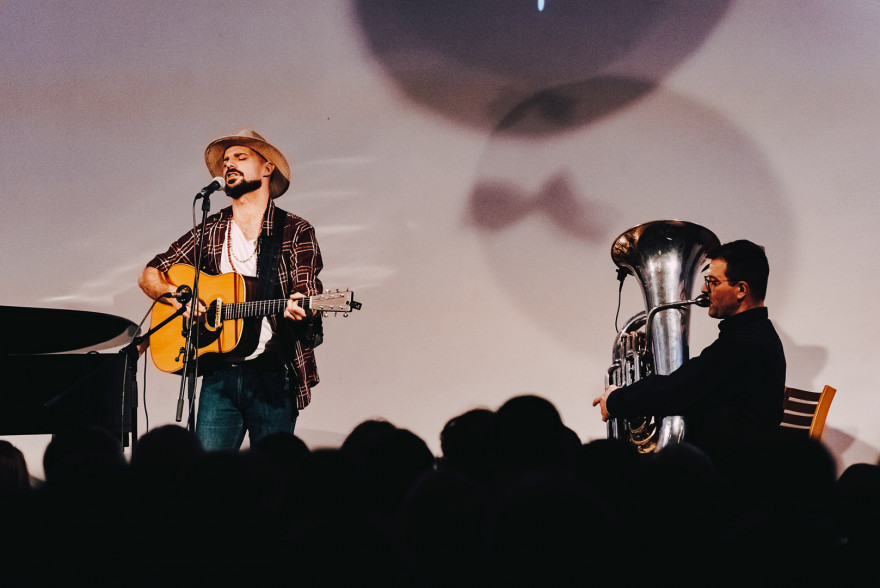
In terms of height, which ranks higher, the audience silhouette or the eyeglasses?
the eyeglasses

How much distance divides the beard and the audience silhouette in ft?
10.1

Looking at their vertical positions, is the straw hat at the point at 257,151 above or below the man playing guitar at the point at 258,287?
above

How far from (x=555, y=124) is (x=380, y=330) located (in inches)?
68.8

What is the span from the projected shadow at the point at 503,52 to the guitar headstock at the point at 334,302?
2066mm

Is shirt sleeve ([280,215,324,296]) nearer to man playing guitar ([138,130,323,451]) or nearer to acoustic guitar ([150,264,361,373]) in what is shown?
man playing guitar ([138,130,323,451])

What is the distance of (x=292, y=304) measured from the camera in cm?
361

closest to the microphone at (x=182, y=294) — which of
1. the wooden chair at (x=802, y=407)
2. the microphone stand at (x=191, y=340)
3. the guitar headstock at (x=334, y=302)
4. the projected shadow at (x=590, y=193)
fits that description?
the microphone stand at (x=191, y=340)

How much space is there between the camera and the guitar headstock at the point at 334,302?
3.54 meters

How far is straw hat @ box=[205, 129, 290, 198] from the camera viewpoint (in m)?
4.41

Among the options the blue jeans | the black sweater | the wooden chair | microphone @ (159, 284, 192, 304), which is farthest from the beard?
the wooden chair

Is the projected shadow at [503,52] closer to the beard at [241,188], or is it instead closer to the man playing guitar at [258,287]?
the man playing guitar at [258,287]

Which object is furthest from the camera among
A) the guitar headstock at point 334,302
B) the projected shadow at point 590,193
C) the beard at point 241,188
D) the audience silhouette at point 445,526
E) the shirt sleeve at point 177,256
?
the projected shadow at point 590,193

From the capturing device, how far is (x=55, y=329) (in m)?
3.45

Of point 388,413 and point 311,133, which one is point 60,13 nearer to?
point 311,133
